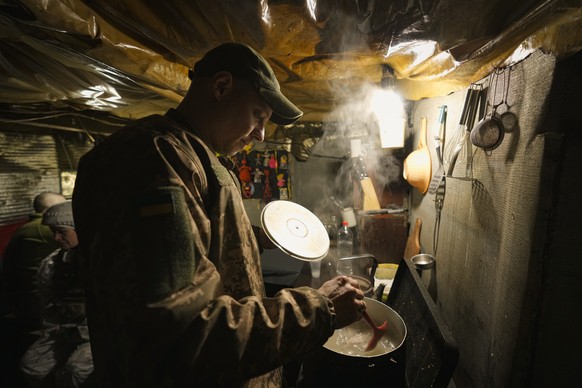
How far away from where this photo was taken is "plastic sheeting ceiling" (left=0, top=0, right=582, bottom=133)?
1.36 metres

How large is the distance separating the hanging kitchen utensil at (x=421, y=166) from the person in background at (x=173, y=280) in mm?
2614

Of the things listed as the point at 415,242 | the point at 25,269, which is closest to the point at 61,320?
the point at 25,269

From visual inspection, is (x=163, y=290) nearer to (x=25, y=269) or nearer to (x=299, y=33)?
(x=299, y=33)

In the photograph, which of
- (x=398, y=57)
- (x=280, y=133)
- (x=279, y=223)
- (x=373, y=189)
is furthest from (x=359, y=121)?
(x=279, y=223)

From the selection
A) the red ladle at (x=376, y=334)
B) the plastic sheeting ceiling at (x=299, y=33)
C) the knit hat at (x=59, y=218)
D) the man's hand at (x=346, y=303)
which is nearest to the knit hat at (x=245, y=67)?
the plastic sheeting ceiling at (x=299, y=33)

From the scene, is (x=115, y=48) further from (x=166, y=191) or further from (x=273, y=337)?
(x=273, y=337)

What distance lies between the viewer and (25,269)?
3.92 m

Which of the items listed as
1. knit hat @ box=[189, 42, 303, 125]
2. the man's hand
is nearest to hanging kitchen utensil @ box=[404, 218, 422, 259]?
the man's hand

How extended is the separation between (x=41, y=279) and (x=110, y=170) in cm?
319

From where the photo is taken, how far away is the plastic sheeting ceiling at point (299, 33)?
1.36m

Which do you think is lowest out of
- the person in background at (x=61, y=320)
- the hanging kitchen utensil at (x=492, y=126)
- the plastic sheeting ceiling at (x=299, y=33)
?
the person in background at (x=61, y=320)

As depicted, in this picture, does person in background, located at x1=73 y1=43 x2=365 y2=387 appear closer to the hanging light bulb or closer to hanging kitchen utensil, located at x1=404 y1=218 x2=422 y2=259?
hanging kitchen utensil, located at x1=404 y1=218 x2=422 y2=259

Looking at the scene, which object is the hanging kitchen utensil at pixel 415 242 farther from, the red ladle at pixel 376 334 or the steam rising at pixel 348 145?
the red ladle at pixel 376 334

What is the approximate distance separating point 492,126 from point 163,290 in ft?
7.49
